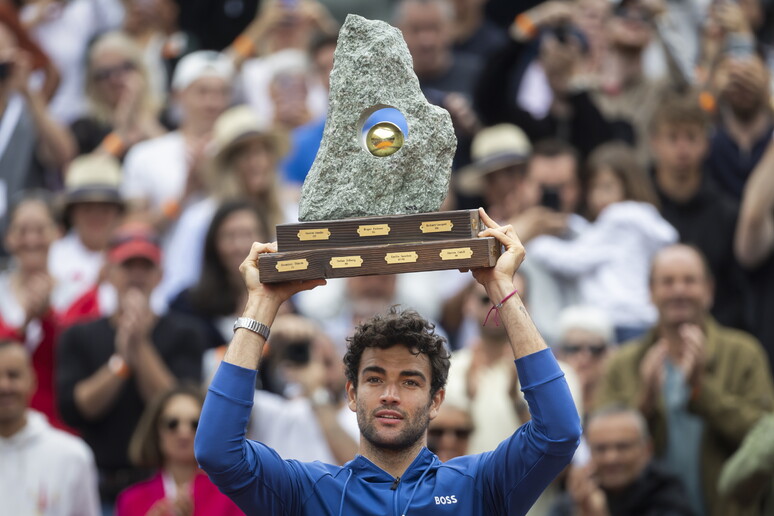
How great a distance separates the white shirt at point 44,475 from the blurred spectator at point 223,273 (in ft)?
4.92

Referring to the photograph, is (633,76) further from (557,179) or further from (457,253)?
(457,253)

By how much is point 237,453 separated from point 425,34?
8047 millimetres

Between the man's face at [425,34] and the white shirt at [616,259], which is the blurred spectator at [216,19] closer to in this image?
the man's face at [425,34]

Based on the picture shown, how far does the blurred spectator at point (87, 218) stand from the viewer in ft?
38.5

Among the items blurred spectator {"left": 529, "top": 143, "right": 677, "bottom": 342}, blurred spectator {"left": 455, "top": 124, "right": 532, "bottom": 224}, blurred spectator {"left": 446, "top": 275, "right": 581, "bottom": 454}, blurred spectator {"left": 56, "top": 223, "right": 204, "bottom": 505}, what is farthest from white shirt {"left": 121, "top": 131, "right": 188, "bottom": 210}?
blurred spectator {"left": 446, "top": 275, "right": 581, "bottom": 454}

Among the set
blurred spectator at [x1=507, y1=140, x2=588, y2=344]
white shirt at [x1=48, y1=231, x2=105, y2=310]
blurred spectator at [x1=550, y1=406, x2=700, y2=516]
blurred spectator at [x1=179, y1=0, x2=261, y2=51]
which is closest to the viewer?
→ blurred spectator at [x1=550, y1=406, x2=700, y2=516]

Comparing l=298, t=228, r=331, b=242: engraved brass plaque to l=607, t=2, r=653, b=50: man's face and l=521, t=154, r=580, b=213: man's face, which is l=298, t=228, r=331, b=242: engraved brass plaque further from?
l=607, t=2, r=653, b=50: man's face

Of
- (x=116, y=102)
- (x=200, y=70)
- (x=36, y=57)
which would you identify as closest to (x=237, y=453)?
(x=200, y=70)

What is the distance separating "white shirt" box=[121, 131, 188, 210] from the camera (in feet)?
40.8

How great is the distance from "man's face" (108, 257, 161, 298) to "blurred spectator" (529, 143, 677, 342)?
277cm

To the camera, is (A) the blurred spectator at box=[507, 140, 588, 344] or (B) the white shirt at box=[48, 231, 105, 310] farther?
(B) the white shirt at box=[48, 231, 105, 310]

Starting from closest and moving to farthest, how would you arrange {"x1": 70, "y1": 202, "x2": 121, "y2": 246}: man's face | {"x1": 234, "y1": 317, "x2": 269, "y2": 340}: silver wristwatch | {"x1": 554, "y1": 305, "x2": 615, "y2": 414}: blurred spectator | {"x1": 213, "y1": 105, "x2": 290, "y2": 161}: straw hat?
1. {"x1": 234, "y1": 317, "x2": 269, "y2": 340}: silver wristwatch
2. {"x1": 554, "y1": 305, "x2": 615, "y2": 414}: blurred spectator
3. {"x1": 213, "y1": 105, "x2": 290, "y2": 161}: straw hat
4. {"x1": 70, "y1": 202, "x2": 121, "y2": 246}: man's face

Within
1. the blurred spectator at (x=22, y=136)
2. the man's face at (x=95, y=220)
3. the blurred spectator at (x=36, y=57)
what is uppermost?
the blurred spectator at (x=36, y=57)

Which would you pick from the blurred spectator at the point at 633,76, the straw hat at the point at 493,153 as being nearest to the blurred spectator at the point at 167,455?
the straw hat at the point at 493,153
